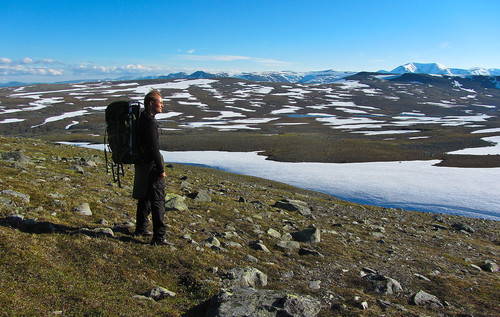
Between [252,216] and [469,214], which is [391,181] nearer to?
[469,214]

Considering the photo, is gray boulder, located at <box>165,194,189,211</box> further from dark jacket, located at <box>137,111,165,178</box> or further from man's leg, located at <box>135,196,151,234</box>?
dark jacket, located at <box>137,111,165,178</box>

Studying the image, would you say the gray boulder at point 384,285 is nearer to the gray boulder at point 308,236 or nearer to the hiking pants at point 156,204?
the gray boulder at point 308,236

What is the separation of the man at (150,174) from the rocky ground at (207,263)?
1.73 ft

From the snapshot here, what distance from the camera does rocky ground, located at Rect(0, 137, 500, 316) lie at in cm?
584

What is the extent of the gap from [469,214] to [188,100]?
16060 centimetres

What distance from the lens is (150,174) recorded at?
8039mm

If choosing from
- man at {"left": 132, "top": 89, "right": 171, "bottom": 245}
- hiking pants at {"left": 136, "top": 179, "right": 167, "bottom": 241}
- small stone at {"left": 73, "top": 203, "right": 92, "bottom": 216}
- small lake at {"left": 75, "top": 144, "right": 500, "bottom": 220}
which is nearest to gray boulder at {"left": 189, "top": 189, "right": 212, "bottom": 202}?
small stone at {"left": 73, "top": 203, "right": 92, "bottom": 216}

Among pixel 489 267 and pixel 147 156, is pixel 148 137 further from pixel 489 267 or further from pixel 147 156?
pixel 489 267

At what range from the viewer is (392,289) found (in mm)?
8602

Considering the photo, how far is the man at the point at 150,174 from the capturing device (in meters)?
7.60

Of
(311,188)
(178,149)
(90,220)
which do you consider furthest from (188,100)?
(90,220)

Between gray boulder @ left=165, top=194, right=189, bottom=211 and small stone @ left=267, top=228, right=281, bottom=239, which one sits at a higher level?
gray boulder @ left=165, top=194, right=189, bottom=211

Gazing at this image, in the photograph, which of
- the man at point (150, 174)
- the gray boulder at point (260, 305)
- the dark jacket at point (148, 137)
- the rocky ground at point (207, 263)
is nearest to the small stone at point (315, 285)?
the rocky ground at point (207, 263)

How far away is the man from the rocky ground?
0.53m
